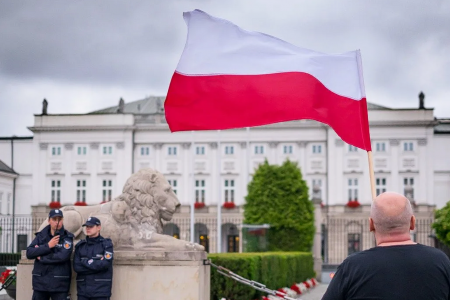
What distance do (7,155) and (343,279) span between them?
217 ft

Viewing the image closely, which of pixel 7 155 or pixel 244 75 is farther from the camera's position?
pixel 7 155

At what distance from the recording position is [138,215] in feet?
29.5

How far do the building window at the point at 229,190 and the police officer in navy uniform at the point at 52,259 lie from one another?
5611 cm

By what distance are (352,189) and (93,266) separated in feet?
186

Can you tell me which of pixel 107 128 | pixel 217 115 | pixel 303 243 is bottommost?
pixel 303 243

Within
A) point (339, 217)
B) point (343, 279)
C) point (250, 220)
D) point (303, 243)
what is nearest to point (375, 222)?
point (343, 279)

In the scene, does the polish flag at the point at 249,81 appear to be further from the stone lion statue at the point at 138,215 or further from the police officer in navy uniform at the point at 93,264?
the stone lion statue at the point at 138,215

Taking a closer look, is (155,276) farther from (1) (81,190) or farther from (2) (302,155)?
(1) (81,190)

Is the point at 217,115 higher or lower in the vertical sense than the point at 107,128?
lower

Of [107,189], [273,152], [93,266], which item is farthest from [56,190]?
[93,266]

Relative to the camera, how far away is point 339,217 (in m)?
61.4

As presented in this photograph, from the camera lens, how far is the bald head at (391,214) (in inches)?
132

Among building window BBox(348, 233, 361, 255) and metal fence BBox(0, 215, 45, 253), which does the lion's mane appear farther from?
building window BBox(348, 233, 361, 255)

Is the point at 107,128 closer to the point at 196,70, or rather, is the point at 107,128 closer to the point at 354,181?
the point at 354,181
